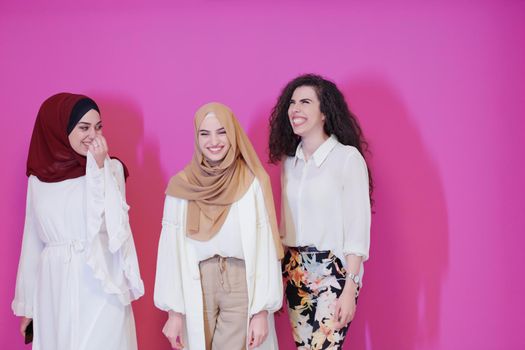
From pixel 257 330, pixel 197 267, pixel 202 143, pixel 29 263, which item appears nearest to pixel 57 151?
pixel 29 263

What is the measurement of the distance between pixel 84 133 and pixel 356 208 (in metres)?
1.23

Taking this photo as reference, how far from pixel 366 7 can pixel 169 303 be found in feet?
6.28

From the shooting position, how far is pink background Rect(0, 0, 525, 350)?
10.6 ft

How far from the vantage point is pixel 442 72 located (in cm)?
328

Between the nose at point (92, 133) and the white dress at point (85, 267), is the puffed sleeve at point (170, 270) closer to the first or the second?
the white dress at point (85, 267)

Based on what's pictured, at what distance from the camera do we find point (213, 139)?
250 cm

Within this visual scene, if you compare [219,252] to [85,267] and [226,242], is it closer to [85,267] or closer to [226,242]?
[226,242]

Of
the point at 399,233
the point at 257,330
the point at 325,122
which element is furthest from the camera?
the point at 399,233

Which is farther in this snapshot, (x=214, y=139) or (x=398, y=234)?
(x=398, y=234)

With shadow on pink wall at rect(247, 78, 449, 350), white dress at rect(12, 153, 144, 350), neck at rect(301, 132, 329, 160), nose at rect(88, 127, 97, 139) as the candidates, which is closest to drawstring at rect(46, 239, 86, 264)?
white dress at rect(12, 153, 144, 350)

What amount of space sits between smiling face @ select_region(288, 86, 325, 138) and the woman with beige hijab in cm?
32

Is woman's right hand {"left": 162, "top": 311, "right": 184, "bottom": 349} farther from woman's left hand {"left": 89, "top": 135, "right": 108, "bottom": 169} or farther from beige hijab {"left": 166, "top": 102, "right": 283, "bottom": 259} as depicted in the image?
woman's left hand {"left": 89, "top": 135, "right": 108, "bottom": 169}

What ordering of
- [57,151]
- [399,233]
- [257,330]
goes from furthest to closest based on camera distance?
[399,233], [57,151], [257,330]

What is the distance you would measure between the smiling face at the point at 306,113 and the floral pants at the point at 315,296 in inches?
20.9
